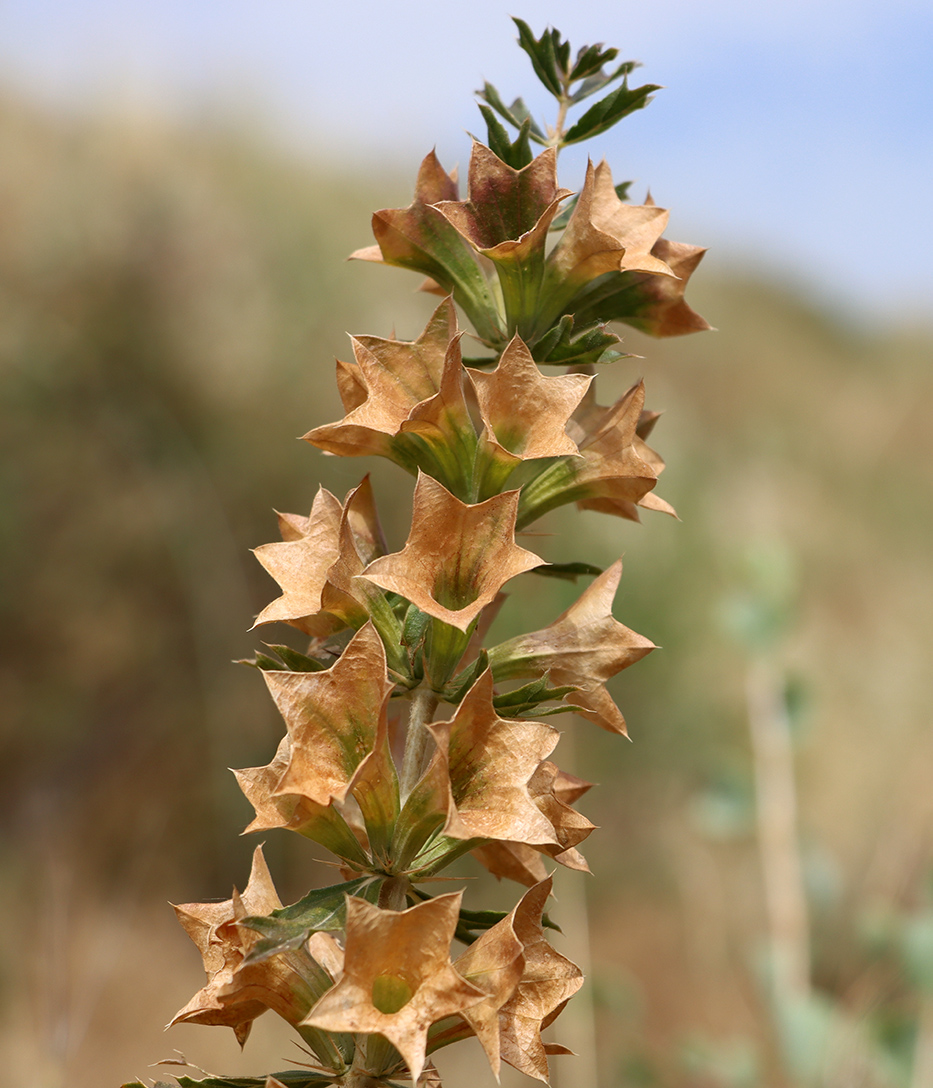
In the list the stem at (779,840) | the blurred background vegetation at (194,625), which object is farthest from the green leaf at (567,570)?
the blurred background vegetation at (194,625)

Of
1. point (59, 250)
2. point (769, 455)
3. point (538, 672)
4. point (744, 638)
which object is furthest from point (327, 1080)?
point (769, 455)

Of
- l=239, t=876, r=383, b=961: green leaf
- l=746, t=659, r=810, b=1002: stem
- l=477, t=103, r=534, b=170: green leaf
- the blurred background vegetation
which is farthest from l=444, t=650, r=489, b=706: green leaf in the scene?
the blurred background vegetation

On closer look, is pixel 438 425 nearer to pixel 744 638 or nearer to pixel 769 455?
pixel 744 638

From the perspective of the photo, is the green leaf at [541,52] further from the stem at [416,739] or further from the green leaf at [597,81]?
the stem at [416,739]

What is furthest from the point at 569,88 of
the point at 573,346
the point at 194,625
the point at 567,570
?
the point at 194,625

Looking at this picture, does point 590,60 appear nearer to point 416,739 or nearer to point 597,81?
point 597,81

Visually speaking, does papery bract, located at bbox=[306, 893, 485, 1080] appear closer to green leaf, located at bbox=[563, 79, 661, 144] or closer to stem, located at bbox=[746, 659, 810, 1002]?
green leaf, located at bbox=[563, 79, 661, 144]
